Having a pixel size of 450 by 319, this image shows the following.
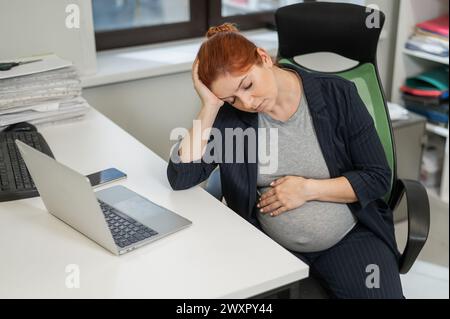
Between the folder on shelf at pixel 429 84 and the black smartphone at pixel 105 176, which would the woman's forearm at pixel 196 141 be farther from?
the folder on shelf at pixel 429 84

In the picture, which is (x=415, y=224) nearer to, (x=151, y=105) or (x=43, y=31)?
(x=151, y=105)

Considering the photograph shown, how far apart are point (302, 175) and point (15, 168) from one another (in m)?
0.77

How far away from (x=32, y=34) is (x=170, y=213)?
42.1 inches

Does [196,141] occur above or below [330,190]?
above

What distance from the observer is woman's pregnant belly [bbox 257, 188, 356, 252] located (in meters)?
1.60

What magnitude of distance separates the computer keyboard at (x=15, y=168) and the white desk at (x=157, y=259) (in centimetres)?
3

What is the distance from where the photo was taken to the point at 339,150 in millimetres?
1638

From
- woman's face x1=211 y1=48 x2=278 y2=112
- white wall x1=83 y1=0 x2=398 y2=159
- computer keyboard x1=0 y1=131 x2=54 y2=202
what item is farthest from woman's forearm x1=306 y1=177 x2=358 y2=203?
white wall x1=83 y1=0 x2=398 y2=159

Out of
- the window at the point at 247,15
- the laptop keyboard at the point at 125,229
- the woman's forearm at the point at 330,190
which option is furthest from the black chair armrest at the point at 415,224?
the window at the point at 247,15

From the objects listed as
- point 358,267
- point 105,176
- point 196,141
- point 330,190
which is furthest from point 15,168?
point 358,267

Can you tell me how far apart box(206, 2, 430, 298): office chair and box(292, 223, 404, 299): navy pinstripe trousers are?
0.63ft

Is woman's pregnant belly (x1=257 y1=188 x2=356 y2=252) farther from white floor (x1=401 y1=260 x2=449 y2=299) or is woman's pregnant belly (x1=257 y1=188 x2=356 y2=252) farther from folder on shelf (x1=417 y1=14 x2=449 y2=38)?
folder on shelf (x1=417 y1=14 x2=449 y2=38)

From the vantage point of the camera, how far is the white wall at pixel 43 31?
212cm
